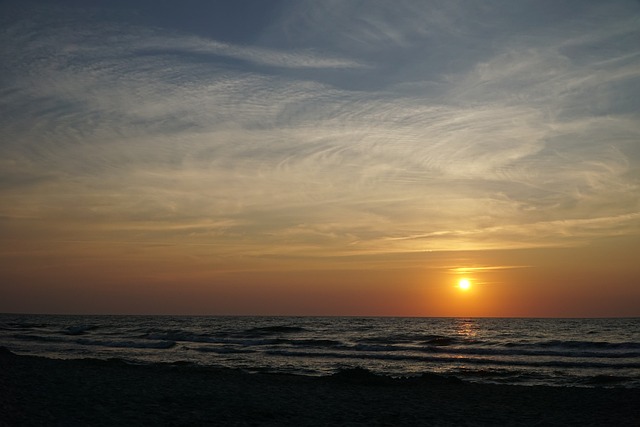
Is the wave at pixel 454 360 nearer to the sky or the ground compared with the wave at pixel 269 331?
nearer to the sky

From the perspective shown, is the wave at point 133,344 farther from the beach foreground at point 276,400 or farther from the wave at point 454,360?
the beach foreground at point 276,400

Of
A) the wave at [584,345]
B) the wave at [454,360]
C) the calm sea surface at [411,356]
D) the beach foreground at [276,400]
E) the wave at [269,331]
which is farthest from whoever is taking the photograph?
the wave at [269,331]

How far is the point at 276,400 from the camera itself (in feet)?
52.5

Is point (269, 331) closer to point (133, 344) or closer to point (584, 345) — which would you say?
point (133, 344)

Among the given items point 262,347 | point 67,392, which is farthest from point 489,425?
point 262,347

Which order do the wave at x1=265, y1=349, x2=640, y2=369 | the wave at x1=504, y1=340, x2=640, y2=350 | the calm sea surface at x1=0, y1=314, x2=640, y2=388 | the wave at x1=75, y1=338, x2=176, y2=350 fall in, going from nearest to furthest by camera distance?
the calm sea surface at x1=0, y1=314, x2=640, y2=388
the wave at x1=265, y1=349, x2=640, y2=369
the wave at x1=504, y1=340, x2=640, y2=350
the wave at x1=75, y1=338, x2=176, y2=350

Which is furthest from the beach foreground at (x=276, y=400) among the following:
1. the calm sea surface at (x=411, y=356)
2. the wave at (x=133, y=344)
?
the wave at (x=133, y=344)

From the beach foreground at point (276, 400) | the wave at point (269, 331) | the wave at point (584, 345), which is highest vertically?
the beach foreground at point (276, 400)

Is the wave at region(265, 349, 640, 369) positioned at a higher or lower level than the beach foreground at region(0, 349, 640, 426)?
lower

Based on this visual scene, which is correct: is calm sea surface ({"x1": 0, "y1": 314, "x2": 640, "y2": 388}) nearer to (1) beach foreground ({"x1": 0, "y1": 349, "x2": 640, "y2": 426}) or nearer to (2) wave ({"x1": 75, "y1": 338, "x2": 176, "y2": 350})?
(2) wave ({"x1": 75, "y1": 338, "x2": 176, "y2": 350})

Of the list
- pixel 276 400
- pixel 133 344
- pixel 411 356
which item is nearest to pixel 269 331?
pixel 133 344

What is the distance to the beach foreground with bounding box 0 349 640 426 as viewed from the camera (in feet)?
41.5

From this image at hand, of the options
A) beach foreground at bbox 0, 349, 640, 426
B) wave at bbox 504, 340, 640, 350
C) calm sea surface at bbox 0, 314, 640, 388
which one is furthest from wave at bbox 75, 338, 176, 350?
wave at bbox 504, 340, 640, 350

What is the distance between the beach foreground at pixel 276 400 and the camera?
41.5 ft
